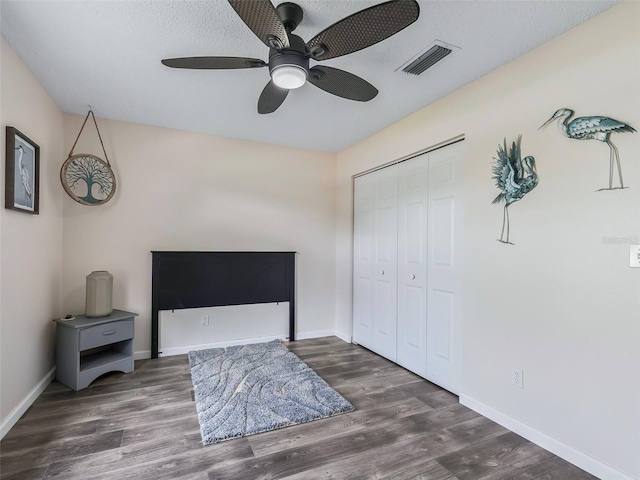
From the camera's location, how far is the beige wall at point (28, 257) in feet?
6.66

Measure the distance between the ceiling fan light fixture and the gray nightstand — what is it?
2.49 meters

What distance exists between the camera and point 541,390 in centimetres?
199

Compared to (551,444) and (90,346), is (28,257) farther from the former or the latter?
(551,444)

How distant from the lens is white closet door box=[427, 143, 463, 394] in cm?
261

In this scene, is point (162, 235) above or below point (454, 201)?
below

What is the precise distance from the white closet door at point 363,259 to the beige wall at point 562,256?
4.52 ft

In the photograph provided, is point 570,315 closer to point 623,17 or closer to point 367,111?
point 623,17

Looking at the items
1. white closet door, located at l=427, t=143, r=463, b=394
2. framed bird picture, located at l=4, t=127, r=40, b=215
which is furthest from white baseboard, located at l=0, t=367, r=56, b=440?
white closet door, located at l=427, t=143, r=463, b=394

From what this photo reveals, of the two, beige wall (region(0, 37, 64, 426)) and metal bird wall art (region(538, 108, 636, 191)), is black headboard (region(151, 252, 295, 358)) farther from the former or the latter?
metal bird wall art (region(538, 108, 636, 191))

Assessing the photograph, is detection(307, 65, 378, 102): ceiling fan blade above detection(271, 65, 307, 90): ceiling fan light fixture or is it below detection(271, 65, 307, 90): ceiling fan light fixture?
above

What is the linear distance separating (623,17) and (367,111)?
1753 millimetres

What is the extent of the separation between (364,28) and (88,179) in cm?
302

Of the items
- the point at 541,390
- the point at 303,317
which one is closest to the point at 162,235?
the point at 303,317

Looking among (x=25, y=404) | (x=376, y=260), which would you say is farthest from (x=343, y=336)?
(x=25, y=404)
